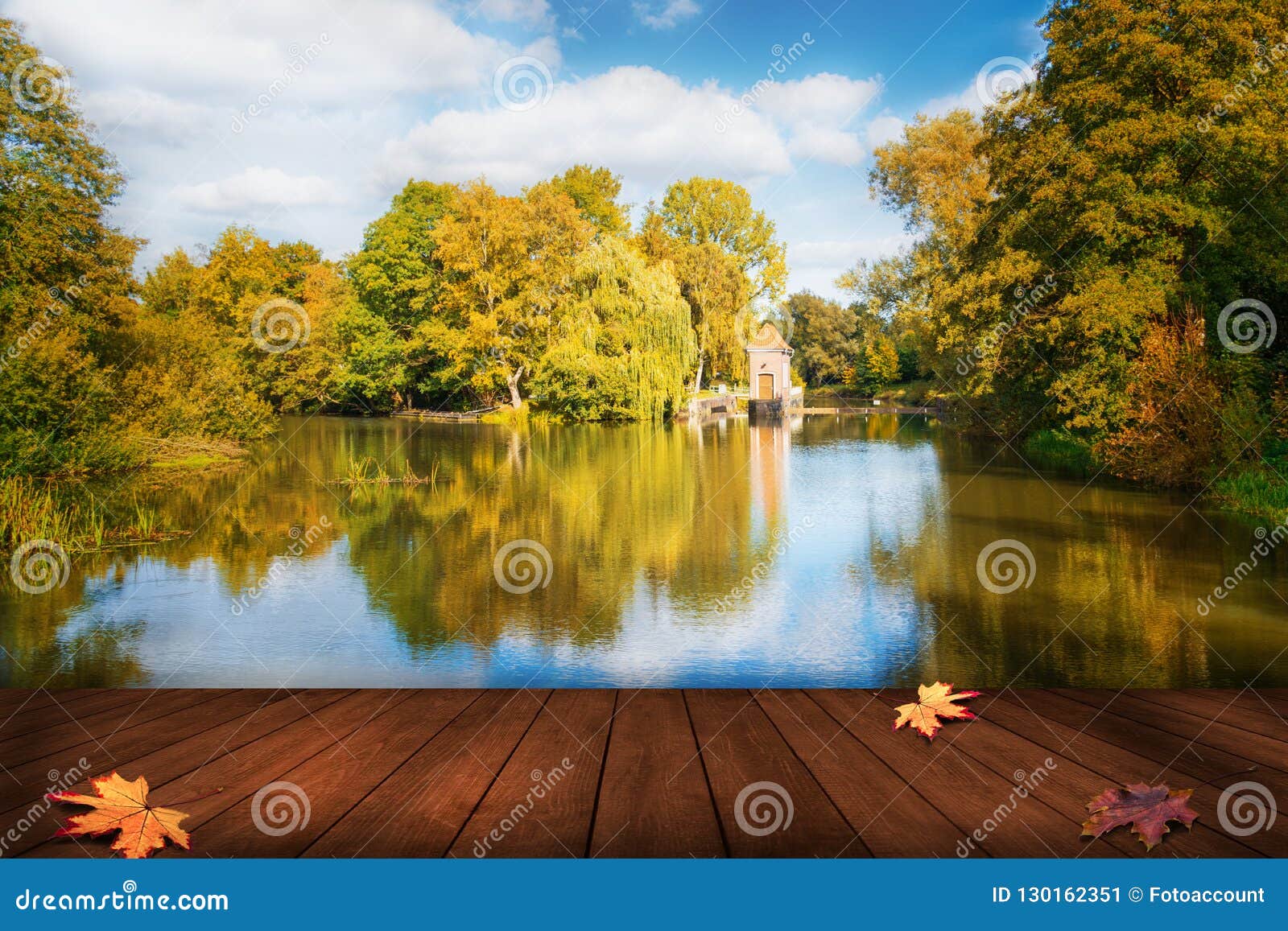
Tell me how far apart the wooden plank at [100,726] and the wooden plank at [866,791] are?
2.21 meters

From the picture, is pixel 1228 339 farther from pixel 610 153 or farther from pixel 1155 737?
pixel 610 153

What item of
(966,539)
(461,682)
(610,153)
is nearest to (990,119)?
(966,539)

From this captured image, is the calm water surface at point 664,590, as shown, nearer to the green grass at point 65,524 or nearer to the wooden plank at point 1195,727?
the green grass at point 65,524

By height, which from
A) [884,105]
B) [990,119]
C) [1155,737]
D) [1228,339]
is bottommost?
[1155,737]

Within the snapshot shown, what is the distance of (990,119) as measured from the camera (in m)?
18.7

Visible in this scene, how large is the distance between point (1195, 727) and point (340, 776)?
2876 millimetres

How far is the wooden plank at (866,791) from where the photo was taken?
2.37m

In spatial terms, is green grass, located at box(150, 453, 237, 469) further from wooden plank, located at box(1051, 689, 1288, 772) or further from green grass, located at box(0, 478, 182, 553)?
wooden plank, located at box(1051, 689, 1288, 772)

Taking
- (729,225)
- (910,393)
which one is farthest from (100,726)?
(910,393)

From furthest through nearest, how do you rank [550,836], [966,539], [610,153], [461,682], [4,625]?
1. [610,153]
2. [966,539]
3. [4,625]
4. [461,682]
5. [550,836]

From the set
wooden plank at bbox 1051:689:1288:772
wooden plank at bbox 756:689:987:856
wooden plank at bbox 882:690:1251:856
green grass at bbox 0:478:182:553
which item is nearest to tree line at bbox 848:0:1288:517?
wooden plank at bbox 1051:689:1288:772

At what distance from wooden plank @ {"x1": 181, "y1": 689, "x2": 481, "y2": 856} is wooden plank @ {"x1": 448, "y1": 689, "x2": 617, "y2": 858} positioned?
14.5 inches

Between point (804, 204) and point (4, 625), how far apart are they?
4612 cm

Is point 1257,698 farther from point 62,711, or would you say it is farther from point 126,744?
point 62,711
